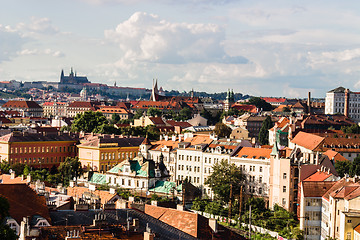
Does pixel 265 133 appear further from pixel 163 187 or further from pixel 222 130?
pixel 163 187

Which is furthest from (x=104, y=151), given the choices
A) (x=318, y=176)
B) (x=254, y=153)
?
(x=318, y=176)

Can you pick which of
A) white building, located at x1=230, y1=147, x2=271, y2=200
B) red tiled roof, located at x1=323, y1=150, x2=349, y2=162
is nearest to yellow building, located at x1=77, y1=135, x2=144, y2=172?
white building, located at x1=230, y1=147, x2=271, y2=200

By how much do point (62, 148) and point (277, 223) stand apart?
49.7 m

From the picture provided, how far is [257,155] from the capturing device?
260ft

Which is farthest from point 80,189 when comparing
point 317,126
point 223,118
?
point 223,118

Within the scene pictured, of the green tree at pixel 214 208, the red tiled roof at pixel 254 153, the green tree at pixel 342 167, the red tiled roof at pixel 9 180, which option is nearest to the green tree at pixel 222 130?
the green tree at pixel 342 167

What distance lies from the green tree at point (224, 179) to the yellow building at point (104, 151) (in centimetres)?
2524

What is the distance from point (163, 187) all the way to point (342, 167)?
24117mm

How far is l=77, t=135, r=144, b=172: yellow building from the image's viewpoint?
9994 cm

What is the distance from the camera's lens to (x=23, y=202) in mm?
36562

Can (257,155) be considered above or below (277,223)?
above

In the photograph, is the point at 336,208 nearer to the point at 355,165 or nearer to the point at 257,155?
the point at 257,155

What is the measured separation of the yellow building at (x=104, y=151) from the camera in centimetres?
9994

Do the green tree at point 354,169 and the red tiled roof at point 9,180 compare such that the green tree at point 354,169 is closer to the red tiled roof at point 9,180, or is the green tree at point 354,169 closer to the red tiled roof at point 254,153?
the red tiled roof at point 254,153
